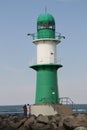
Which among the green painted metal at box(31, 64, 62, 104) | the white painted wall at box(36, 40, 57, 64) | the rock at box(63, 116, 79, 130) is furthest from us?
the white painted wall at box(36, 40, 57, 64)

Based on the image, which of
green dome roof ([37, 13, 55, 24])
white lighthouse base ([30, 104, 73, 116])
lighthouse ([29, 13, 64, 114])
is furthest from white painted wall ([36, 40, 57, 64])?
white lighthouse base ([30, 104, 73, 116])

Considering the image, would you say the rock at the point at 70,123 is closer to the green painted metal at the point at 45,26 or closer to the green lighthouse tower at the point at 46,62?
the green lighthouse tower at the point at 46,62

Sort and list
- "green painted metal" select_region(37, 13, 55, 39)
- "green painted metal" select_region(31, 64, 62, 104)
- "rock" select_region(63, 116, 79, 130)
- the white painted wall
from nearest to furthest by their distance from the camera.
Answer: "rock" select_region(63, 116, 79, 130) < "green painted metal" select_region(31, 64, 62, 104) < the white painted wall < "green painted metal" select_region(37, 13, 55, 39)

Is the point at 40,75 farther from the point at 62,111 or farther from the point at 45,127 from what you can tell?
the point at 45,127

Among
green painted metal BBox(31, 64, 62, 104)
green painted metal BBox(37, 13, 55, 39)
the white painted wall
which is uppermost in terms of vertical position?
green painted metal BBox(37, 13, 55, 39)

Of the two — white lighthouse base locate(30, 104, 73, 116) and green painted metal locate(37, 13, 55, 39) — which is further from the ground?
green painted metal locate(37, 13, 55, 39)

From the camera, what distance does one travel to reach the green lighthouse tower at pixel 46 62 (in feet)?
85.8

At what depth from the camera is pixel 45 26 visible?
26.7 m

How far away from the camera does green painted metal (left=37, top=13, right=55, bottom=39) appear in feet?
87.2

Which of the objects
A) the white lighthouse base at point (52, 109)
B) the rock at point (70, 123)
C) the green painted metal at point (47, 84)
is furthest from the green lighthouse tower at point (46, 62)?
Answer: the rock at point (70, 123)

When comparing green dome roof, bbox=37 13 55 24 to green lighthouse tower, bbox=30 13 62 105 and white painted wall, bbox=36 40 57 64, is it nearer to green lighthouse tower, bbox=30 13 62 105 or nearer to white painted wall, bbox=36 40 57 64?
green lighthouse tower, bbox=30 13 62 105

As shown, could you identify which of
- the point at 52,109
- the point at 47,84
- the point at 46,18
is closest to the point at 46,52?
the point at 47,84

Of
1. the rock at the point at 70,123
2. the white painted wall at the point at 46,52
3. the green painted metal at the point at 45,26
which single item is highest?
the green painted metal at the point at 45,26

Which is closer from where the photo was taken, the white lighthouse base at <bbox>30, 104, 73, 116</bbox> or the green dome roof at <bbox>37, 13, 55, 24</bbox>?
the white lighthouse base at <bbox>30, 104, 73, 116</bbox>
